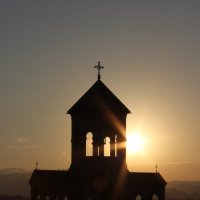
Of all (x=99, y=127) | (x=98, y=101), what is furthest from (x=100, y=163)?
(x=98, y=101)

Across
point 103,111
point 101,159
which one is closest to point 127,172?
point 101,159

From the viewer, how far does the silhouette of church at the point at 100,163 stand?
3491 cm

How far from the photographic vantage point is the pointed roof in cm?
3547

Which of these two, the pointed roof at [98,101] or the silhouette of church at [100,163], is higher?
the pointed roof at [98,101]

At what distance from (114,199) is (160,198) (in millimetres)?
3025

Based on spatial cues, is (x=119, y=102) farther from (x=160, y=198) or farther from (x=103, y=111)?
(x=160, y=198)

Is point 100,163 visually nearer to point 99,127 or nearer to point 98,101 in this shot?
point 99,127

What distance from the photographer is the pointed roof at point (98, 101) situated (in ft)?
116

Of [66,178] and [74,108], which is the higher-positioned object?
[74,108]

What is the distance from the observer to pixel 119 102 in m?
35.9

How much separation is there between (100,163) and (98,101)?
156 inches

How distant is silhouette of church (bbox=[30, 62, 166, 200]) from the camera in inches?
1374

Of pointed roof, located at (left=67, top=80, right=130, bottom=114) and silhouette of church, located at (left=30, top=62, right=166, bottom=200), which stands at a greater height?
pointed roof, located at (left=67, top=80, right=130, bottom=114)

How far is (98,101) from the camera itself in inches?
1399
